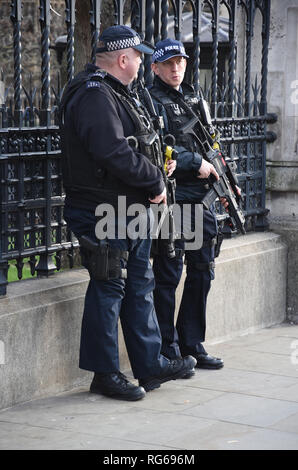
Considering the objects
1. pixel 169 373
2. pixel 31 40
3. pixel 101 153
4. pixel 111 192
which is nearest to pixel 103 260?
pixel 111 192

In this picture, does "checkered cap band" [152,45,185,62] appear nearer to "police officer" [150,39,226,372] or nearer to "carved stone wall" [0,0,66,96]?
"police officer" [150,39,226,372]

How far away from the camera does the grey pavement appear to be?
16.6 feet

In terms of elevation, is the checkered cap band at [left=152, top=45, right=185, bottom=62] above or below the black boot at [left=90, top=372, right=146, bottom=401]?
above

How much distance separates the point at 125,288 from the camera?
593cm

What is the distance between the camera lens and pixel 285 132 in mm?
8727

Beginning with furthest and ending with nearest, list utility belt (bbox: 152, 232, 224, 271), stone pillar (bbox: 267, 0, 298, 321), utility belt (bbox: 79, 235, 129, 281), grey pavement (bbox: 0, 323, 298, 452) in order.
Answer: stone pillar (bbox: 267, 0, 298, 321) → utility belt (bbox: 152, 232, 224, 271) → utility belt (bbox: 79, 235, 129, 281) → grey pavement (bbox: 0, 323, 298, 452)

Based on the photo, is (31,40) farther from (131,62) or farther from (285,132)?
(131,62)

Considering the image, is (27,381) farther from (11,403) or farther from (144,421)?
(144,421)

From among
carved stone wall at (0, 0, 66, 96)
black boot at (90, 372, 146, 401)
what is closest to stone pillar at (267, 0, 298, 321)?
black boot at (90, 372, 146, 401)

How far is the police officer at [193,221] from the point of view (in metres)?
6.38

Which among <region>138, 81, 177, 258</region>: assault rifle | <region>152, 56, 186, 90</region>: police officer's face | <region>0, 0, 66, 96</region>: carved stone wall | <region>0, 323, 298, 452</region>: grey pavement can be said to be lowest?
<region>0, 323, 298, 452</region>: grey pavement

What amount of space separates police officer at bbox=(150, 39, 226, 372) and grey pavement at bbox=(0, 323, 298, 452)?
32 centimetres

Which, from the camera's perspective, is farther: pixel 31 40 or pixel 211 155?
pixel 31 40

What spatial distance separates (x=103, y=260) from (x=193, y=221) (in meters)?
1.04
